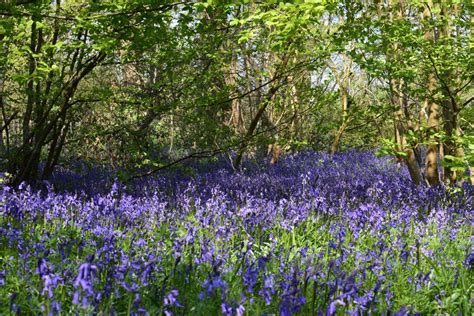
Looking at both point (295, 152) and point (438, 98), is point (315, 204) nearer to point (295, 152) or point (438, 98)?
point (438, 98)

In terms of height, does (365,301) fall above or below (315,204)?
above

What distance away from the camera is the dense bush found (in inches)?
102

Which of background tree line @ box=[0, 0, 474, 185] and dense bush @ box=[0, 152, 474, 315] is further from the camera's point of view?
background tree line @ box=[0, 0, 474, 185]

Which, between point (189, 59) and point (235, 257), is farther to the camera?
point (189, 59)

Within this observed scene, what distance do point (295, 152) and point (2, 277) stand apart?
44.5 feet

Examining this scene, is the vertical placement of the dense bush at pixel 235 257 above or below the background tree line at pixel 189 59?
below

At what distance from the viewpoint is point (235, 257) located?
3.89 meters

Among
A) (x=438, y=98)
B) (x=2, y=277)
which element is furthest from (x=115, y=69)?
(x=2, y=277)

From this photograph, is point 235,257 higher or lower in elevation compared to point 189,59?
lower

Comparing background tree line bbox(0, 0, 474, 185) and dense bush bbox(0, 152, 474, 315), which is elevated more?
background tree line bbox(0, 0, 474, 185)

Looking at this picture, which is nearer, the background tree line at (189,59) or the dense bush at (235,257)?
the dense bush at (235,257)

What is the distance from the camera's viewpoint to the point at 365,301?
106 inches

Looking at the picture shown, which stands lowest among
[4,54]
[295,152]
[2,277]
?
[295,152]

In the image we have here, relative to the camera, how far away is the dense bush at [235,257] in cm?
259
